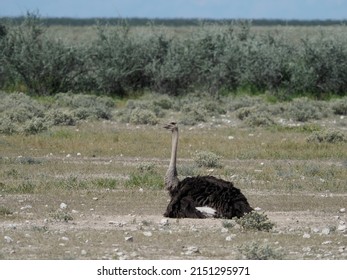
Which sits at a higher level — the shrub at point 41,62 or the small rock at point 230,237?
the small rock at point 230,237

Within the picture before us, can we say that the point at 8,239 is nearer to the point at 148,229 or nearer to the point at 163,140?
the point at 148,229

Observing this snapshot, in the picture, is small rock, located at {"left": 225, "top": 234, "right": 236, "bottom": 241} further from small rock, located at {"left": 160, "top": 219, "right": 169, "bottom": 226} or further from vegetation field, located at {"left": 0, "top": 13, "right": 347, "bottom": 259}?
small rock, located at {"left": 160, "top": 219, "right": 169, "bottom": 226}

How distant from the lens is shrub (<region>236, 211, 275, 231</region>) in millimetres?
12398

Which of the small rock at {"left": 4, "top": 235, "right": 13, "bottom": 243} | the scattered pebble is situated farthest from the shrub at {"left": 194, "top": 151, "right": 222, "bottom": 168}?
the small rock at {"left": 4, "top": 235, "right": 13, "bottom": 243}

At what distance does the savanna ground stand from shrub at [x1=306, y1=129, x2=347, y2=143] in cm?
4

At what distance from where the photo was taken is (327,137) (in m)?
22.9

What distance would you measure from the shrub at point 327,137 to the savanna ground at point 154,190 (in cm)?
4

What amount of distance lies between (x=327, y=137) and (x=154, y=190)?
307 inches

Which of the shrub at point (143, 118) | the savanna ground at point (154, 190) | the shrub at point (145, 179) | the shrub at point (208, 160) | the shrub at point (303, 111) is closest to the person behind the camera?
the savanna ground at point (154, 190)

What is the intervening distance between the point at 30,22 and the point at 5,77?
8.30ft

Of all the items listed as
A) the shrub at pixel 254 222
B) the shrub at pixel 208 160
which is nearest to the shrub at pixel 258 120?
the shrub at pixel 208 160

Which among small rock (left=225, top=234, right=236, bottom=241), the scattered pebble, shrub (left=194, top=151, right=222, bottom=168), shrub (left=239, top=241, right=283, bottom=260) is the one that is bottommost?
shrub (left=194, top=151, right=222, bottom=168)

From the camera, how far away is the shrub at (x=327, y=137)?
74.9 feet

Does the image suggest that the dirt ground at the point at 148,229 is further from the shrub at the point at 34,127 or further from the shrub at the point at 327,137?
the shrub at the point at 34,127
